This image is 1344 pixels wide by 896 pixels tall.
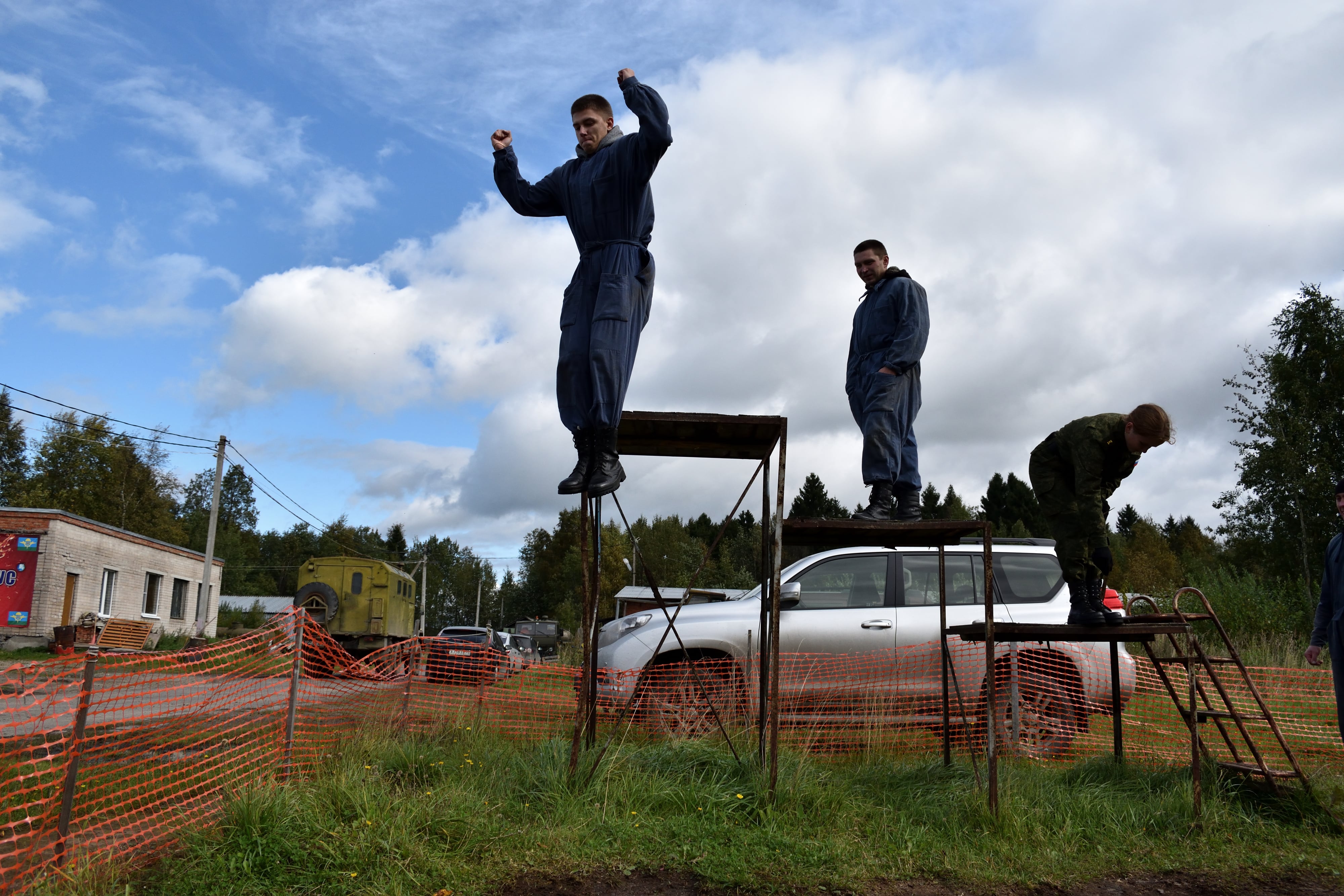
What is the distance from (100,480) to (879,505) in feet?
176

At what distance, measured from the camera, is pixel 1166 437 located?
4.66m

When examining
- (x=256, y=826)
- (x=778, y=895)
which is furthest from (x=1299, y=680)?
(x=256, y=826)

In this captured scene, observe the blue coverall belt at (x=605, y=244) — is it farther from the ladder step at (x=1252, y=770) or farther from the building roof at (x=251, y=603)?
the building roof at (x=251, y=603)

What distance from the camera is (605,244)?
185 inches

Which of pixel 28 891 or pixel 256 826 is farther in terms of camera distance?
pixel 256 826

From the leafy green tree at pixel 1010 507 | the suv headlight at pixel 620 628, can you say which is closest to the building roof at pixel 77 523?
the suv headlight at pixel 620 628

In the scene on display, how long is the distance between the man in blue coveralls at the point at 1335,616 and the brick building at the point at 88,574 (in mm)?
25036

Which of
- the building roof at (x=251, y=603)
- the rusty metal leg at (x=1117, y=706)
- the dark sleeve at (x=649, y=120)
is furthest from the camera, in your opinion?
the building roof at (x=251, y=603)

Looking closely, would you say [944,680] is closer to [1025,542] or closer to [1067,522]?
[1067,522]

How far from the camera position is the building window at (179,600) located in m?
31.7

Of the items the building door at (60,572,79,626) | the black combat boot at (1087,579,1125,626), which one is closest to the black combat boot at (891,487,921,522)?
the black combat boot at (1087,579,1125,626)

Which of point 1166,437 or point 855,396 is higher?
point 855,396

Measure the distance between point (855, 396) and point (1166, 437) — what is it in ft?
5.71

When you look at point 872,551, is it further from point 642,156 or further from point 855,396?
point 642,156
